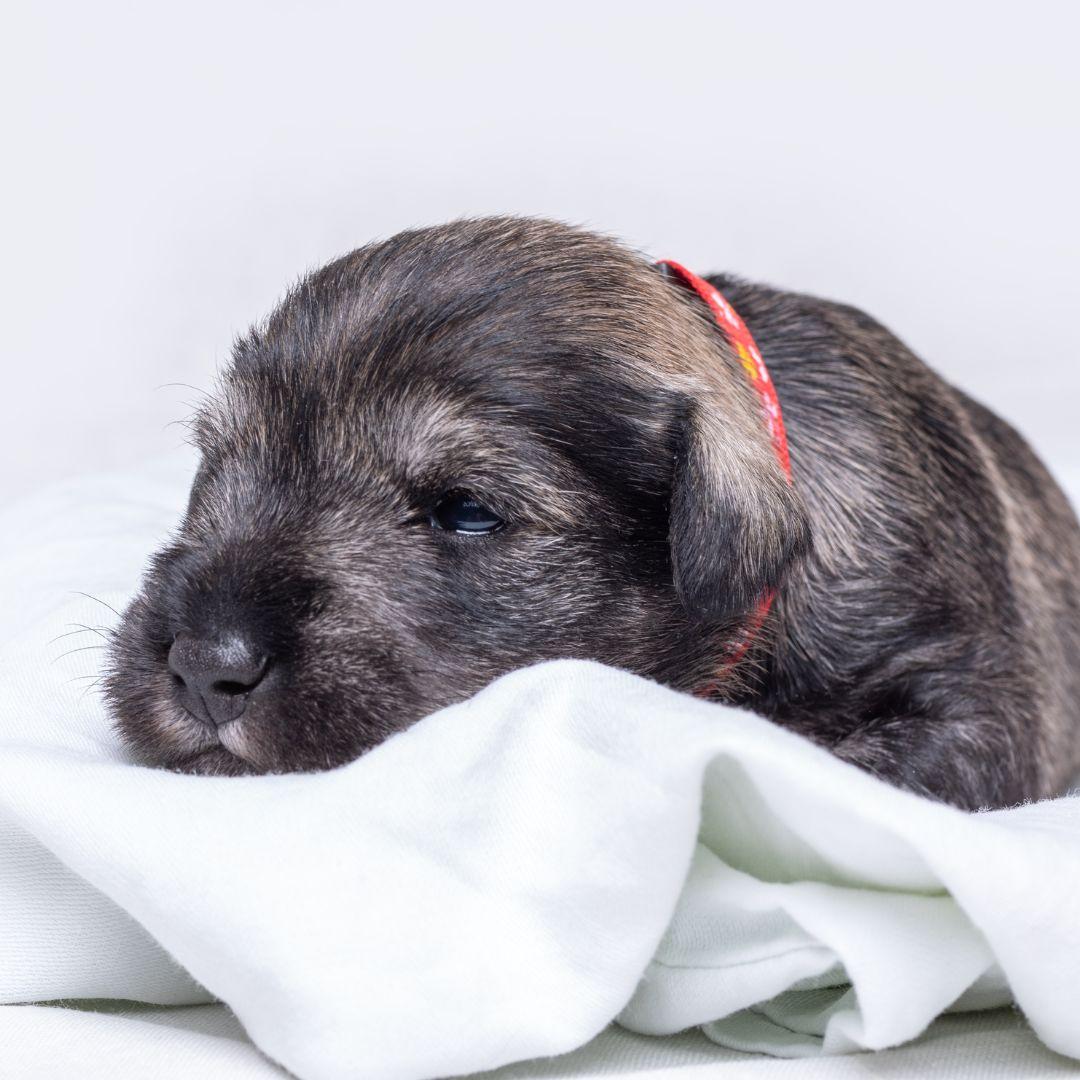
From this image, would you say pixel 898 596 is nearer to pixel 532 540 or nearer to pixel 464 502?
pixel 532 540

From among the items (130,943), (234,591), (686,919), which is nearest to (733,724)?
(686,919)

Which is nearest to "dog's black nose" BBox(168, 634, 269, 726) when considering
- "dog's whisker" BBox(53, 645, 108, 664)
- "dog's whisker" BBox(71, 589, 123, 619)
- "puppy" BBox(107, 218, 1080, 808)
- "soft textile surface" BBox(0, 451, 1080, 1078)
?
"puppy" BBox(107, 218, 1080, 808)

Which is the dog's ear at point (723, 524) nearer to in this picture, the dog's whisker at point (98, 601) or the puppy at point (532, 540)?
the puppy at point (532, 540)

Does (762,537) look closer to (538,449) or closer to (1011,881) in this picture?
(538,449)

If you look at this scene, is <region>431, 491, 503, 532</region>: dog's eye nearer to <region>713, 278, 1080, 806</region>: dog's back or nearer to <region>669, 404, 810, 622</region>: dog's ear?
<region>669, 404, 810, 622</region>: dog's ear

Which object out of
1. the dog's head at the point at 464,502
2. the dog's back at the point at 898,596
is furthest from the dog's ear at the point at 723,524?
the dog's back at the point at 898,596

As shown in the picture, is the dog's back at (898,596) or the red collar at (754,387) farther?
the dog's back at (898,596)
